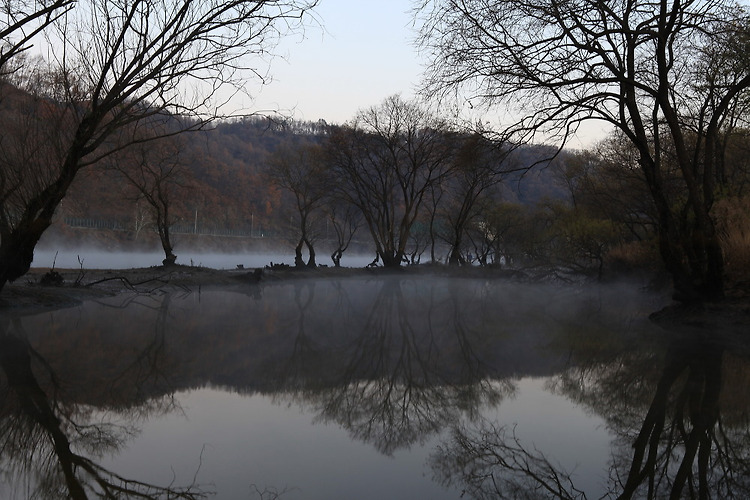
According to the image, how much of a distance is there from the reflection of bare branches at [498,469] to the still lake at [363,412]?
0.02 meters

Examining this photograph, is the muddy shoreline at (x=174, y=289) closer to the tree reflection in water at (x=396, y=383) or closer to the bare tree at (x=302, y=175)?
the tree reflection in water at (x=396, y=383)

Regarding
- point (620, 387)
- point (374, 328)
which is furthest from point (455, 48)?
point (620, 387)

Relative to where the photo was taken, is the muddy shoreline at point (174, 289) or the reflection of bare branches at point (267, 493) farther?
the muddy shoreline at point (174, 289)

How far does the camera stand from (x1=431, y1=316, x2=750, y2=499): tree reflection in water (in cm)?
385

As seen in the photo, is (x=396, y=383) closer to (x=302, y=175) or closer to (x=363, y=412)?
(x=363, y=412)

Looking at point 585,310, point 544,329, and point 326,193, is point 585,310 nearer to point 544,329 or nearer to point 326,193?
point 544,329

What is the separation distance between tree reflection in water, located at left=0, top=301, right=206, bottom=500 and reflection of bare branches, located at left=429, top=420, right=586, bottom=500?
1636 mm

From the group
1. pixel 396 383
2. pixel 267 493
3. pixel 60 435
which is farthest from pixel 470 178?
pixel 267 493

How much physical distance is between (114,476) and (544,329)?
31.7 feet

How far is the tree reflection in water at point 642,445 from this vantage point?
12.6ft

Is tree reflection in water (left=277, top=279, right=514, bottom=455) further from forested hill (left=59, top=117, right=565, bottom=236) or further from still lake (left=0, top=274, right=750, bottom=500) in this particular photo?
forested hill (left=59, top=117, right=565, bottom=236)

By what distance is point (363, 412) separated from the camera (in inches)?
225

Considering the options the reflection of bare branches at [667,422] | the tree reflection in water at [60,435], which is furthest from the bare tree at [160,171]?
the reflection of bare branches at [667,422]

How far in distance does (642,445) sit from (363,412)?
2362 mm
